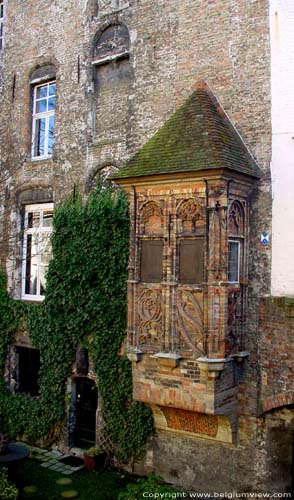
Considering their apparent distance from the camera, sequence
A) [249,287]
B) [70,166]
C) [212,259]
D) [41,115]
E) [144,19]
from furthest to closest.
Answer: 1. [41,115]
2. [70,166]
3. [144,19]
4. [249,287]
5. [212,259]

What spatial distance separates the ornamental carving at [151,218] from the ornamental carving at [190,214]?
1.44 feet

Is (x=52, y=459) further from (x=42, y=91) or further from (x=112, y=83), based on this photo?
(x=42, y=91)

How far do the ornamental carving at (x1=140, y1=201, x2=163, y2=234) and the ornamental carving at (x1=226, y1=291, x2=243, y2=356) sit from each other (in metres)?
1.76

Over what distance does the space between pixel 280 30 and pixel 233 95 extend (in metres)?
1.33

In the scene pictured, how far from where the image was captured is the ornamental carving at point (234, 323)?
8.68 metres

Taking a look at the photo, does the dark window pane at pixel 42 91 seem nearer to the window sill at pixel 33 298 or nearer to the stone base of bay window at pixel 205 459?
the window sill at pixel 33 298

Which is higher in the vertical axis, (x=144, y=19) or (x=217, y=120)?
(x=144, y=19)

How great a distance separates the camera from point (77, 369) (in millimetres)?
11477

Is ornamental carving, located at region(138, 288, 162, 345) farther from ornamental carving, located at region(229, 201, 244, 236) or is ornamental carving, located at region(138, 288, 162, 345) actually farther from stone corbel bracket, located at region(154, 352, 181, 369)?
ornamental carving, located at region(229, 201, 244, 236)

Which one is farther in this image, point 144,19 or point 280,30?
point 144,19

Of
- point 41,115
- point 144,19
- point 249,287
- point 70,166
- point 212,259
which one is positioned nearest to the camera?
point 212,259

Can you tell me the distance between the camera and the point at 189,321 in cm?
866

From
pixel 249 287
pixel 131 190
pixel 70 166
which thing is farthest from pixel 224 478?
pixel 70 166

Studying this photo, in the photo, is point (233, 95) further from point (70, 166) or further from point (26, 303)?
point (26, 303)
